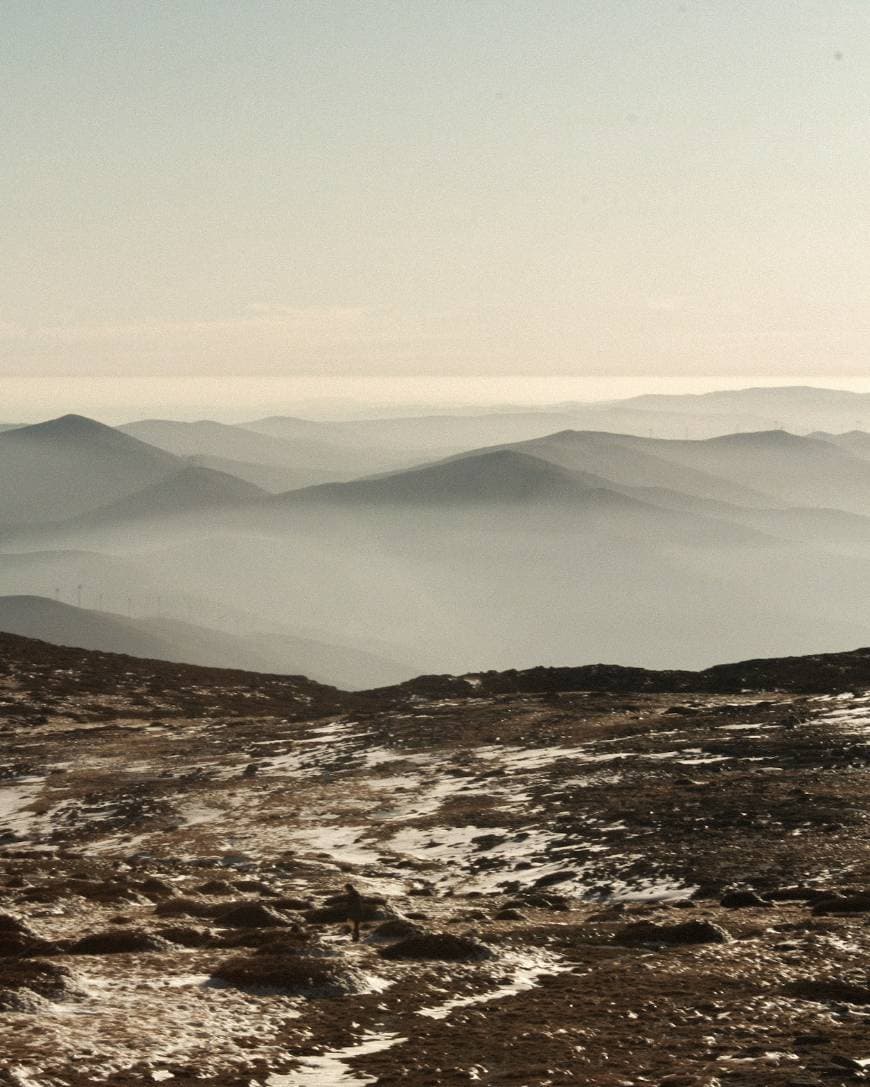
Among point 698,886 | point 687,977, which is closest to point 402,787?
point 698,886

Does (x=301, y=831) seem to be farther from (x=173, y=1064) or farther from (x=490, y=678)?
(x=490, y=678)

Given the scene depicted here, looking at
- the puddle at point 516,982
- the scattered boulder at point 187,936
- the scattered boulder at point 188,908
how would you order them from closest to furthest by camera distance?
the puddle at point 516,982 < the scattered boulder at point 187,936 < the scattered boulder at point 188,908

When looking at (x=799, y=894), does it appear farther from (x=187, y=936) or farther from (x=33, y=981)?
→ (x=33, y=981)

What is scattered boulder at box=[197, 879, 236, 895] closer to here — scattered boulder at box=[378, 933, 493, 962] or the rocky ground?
the rocky ground

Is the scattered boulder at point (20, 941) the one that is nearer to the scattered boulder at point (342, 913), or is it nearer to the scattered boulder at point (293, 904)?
the scattered boulder at point (342, 913)

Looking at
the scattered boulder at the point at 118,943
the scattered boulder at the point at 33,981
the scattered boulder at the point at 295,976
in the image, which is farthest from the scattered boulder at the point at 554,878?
the scattered boulder at the point at 33,981

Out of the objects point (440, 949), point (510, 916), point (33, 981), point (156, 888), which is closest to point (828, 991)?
point (440, 949)
